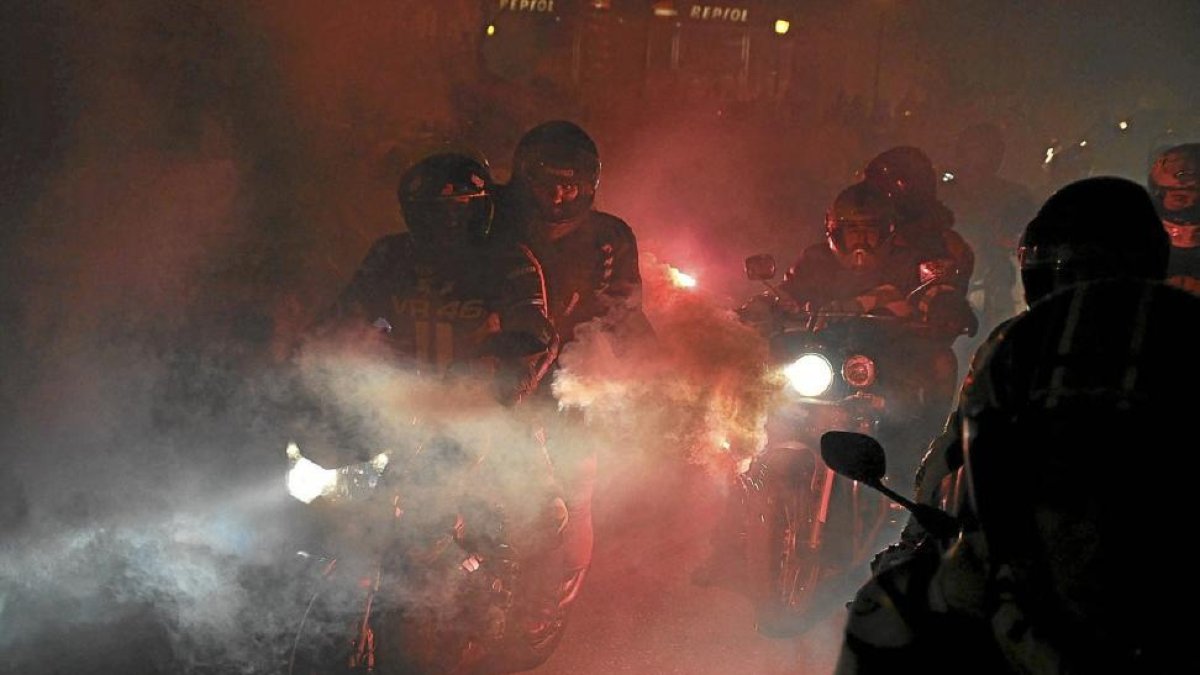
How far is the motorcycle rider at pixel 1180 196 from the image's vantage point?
19.1 feet

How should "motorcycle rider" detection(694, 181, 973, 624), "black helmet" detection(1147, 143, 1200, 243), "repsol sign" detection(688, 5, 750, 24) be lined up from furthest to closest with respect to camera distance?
"repsol sign" detection(688, 5, 750, 24) → "motorcycle rider" detection(694, 181, 973, 624) → "black helmet" detection(1147, 143, 1200, 243)

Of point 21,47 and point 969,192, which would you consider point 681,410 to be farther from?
point 969,192

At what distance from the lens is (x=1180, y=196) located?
19.5 ft

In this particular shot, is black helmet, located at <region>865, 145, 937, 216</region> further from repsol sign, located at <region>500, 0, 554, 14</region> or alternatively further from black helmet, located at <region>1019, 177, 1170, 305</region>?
repsol sign, located at <region>500, 0, 554, 14</region>

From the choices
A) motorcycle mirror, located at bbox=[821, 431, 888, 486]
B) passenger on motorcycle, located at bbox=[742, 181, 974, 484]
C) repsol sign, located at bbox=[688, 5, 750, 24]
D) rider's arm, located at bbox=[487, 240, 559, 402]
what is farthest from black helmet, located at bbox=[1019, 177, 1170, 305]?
repsol sign, located at bbox=[688, 5, 750, 24]

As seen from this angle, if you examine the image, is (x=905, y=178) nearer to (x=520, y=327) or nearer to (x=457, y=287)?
(x=520, y=327)

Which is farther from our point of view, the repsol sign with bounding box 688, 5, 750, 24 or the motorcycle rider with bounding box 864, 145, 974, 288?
the repsol sign with bounding box 688, 5, 750, 24

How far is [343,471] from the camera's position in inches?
221

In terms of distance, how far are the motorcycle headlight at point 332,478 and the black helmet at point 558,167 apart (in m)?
1.81

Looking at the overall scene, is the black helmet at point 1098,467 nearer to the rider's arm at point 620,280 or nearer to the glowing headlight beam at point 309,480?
the rider's arm at point 620,280

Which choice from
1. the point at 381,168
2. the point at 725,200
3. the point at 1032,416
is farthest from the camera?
the point at 725,200

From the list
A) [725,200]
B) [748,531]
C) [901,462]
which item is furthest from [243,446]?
[725,200]

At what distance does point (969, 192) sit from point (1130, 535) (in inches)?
444

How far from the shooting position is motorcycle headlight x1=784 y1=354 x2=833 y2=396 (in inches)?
227
